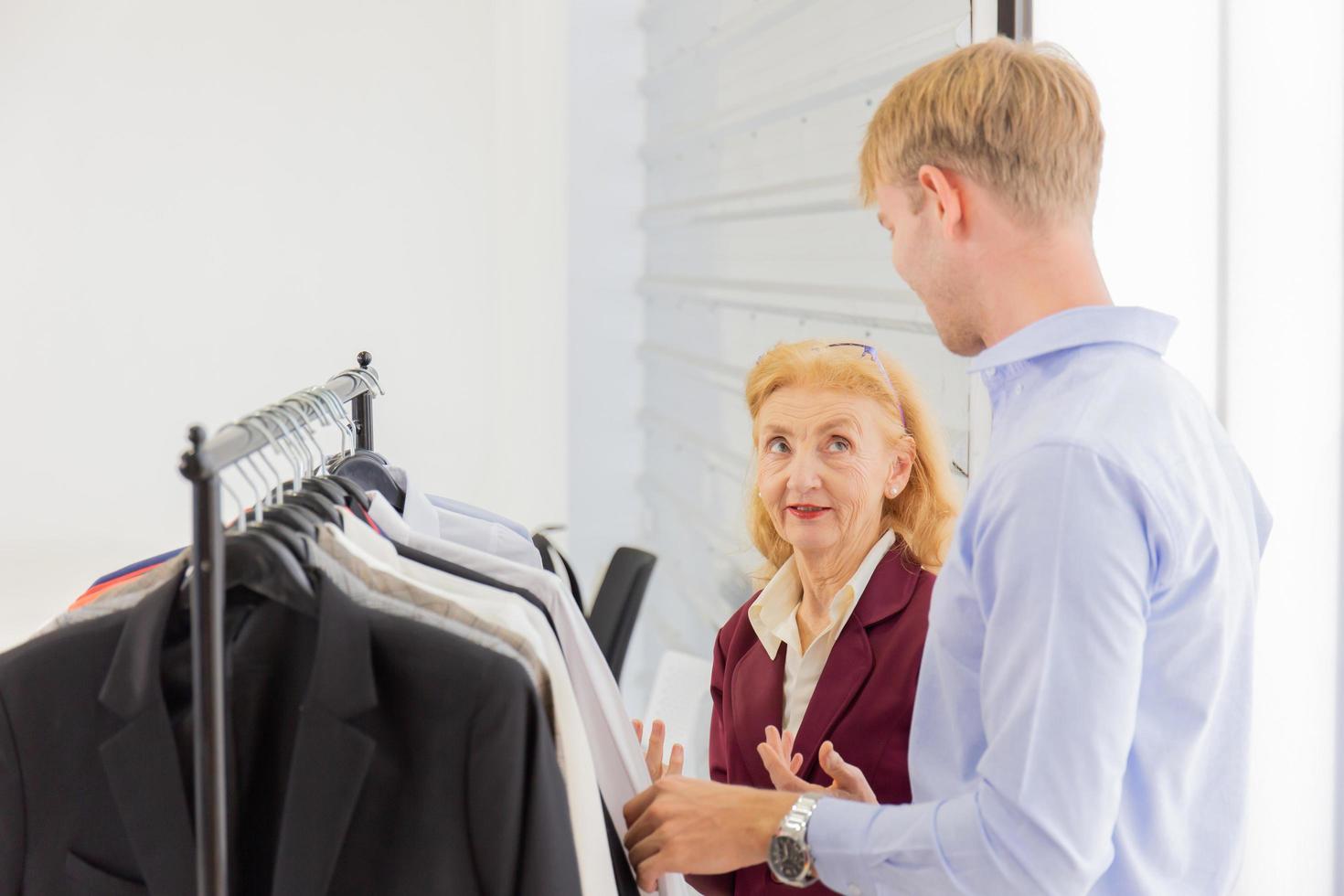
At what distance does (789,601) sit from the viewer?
1640 mm

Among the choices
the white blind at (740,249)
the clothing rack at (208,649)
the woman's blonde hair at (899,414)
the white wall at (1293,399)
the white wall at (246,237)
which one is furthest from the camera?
the white wall at (246,237)

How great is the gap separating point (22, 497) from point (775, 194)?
9.36ft

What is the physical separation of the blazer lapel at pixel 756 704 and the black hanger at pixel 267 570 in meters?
0.74

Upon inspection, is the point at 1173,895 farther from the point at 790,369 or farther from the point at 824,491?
the point at 790,369

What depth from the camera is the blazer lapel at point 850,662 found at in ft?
4.77

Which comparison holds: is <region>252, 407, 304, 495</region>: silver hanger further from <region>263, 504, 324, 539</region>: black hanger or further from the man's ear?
the man's ear

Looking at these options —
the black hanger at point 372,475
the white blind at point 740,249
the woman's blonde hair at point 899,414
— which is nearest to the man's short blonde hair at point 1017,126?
the woman's blonde hair at point 899,414

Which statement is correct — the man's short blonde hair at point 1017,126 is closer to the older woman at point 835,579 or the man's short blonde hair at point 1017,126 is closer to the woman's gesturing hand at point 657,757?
the older woman at point 835,579

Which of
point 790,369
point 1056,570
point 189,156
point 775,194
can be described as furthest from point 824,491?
point 189,156

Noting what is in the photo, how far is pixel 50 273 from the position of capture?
12.3ft

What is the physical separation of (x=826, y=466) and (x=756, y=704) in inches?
14.1

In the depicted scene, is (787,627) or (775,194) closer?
(787,627)

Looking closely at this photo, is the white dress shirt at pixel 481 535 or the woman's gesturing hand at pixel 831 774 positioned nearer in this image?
the woman's gesturing hand at pixel 831 774

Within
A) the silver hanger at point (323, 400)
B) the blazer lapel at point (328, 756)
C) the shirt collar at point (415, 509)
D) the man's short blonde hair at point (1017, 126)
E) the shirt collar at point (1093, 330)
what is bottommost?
the blazer lapel at point (328, 756)
